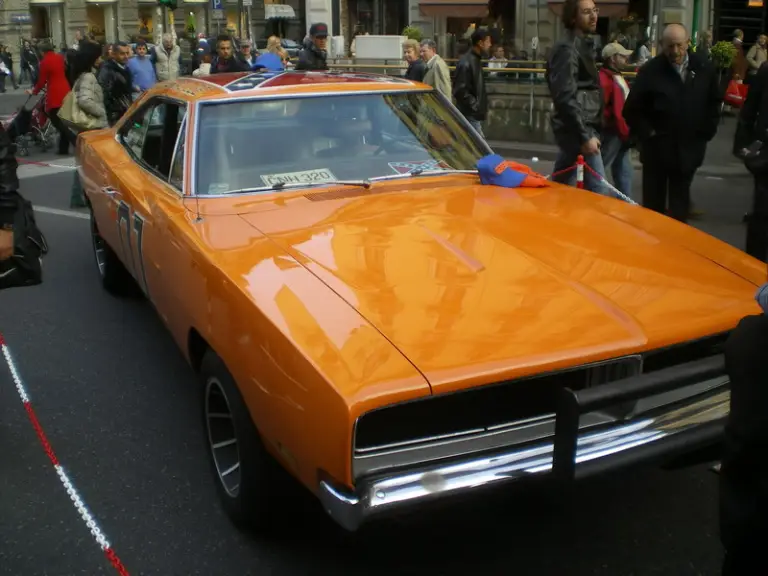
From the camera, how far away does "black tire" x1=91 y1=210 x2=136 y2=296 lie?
19.2 feet

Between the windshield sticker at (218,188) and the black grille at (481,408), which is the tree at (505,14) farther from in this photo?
the black grille at (481,408)

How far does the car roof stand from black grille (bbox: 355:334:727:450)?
7.19ft

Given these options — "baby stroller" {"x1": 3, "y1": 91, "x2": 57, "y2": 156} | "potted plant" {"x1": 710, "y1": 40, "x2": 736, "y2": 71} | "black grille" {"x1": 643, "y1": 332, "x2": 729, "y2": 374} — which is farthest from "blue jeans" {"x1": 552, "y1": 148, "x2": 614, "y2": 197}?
"potted plant" {"x1": 710, "y1": 40, "x2": 736, "y2": 71}

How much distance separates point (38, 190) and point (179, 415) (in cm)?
706

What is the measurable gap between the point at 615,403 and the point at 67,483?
89.7 inches

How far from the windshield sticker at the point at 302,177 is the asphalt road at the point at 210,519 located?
116cm

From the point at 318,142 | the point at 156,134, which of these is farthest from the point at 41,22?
the point at 318,142

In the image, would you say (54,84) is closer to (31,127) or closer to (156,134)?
(31,127)

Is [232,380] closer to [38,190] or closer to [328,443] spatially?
[328,443]

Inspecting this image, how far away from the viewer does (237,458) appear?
3.15 metres

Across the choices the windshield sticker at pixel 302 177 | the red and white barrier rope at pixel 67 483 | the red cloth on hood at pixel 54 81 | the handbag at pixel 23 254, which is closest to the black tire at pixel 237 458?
the red and white barrier rope at pixel 67 483

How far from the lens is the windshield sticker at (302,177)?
407 cm

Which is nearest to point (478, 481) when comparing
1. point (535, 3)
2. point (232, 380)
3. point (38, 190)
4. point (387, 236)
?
point (232, 380)

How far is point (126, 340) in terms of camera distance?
206 inches
